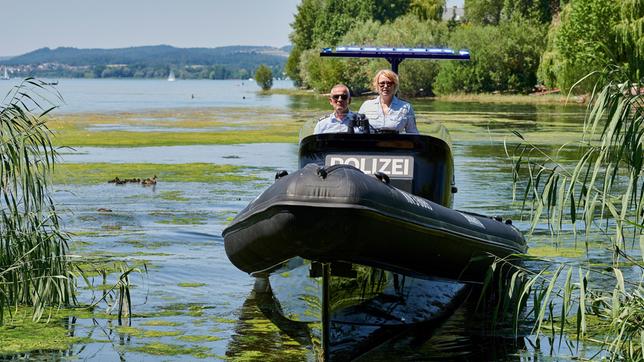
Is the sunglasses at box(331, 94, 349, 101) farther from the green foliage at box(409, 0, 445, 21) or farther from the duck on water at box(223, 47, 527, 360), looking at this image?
the green foliage at box(409, 0, 445, 21)

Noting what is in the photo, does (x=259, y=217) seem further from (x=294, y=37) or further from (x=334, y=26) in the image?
(x=294, y=37)

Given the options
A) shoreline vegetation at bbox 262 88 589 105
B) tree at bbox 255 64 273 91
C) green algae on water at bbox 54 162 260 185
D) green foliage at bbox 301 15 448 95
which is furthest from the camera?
tree at bbox 255 64 273 91

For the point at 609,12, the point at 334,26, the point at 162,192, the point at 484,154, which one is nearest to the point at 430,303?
the point at 162,192

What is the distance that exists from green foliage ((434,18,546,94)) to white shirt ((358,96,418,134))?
68.8 m

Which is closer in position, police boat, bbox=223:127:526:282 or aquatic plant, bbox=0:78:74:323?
police boat, bbox=223:127:526:282

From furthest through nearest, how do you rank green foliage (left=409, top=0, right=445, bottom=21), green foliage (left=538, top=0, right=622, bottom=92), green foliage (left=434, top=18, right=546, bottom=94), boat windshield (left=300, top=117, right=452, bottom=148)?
green foliage (left=409, top=0, right=445, bottom=21) < green foliage (left=434, top=18, right=546, bottom=94) < green foliage (left=538, top=0, right=622, bottom=92) < boat windshield (left=300, top=117, right=452, bottom=148)

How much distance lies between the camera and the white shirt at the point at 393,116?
29.3ft

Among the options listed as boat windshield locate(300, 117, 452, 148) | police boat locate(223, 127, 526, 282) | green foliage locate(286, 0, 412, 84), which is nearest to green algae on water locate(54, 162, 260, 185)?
boat windshield locate(300, 117, 452, 148)

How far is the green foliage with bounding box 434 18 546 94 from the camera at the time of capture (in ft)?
255

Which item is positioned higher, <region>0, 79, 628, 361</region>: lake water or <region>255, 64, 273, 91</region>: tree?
<region>0, 79, 628, 361</region>: lake water

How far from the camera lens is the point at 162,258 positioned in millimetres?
11539

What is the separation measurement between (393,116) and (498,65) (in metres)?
70.5

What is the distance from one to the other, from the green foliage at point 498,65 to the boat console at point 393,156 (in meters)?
69.2

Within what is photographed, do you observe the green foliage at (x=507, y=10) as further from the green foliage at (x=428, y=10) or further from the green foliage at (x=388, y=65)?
the green foliage at (x=388, y=65)
